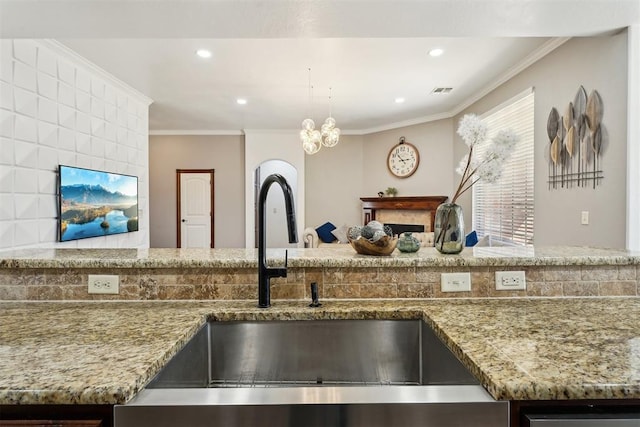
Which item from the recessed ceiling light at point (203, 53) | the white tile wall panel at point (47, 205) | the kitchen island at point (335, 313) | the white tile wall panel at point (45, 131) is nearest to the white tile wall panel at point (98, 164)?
the white tile wall panel at point (45, 131)

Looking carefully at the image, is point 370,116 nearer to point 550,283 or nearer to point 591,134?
point 591,134

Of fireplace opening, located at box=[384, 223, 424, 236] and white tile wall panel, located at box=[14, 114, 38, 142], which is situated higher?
white tile wall panel, located at box=[14, 114, 38, 142]

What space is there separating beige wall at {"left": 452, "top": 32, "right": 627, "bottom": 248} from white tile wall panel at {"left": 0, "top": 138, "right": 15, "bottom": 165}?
4.58 metres

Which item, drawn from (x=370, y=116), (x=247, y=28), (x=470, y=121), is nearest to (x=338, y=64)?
(x=247, y=28)

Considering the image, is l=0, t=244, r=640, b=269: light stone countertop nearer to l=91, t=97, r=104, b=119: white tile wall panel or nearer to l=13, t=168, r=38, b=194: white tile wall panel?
l=13, t=168, r=38, b=194: white tile wall panel

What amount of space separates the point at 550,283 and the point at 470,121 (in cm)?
65

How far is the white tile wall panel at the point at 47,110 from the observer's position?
309 centimetres

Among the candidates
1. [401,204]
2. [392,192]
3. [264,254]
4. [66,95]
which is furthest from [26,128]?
[392,192]

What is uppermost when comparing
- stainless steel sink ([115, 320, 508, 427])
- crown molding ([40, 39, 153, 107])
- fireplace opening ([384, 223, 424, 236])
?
crown molding ([40, 39, 153, 107])

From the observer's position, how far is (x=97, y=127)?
3.88 metres

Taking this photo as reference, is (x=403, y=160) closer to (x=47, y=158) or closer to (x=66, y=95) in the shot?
(x=66, y=95)

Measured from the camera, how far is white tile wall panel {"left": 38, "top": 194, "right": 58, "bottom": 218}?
10.2 feet

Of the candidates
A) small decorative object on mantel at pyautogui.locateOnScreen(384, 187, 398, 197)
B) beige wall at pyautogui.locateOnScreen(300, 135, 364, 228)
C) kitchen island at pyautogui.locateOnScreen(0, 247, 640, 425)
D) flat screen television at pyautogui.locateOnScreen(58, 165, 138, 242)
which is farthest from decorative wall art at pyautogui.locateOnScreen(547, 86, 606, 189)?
flat screen television at pyautogui.locateOnScreen(58, 165, 138, 242)

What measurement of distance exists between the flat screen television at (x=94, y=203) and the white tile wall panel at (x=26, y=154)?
0.83 ft
